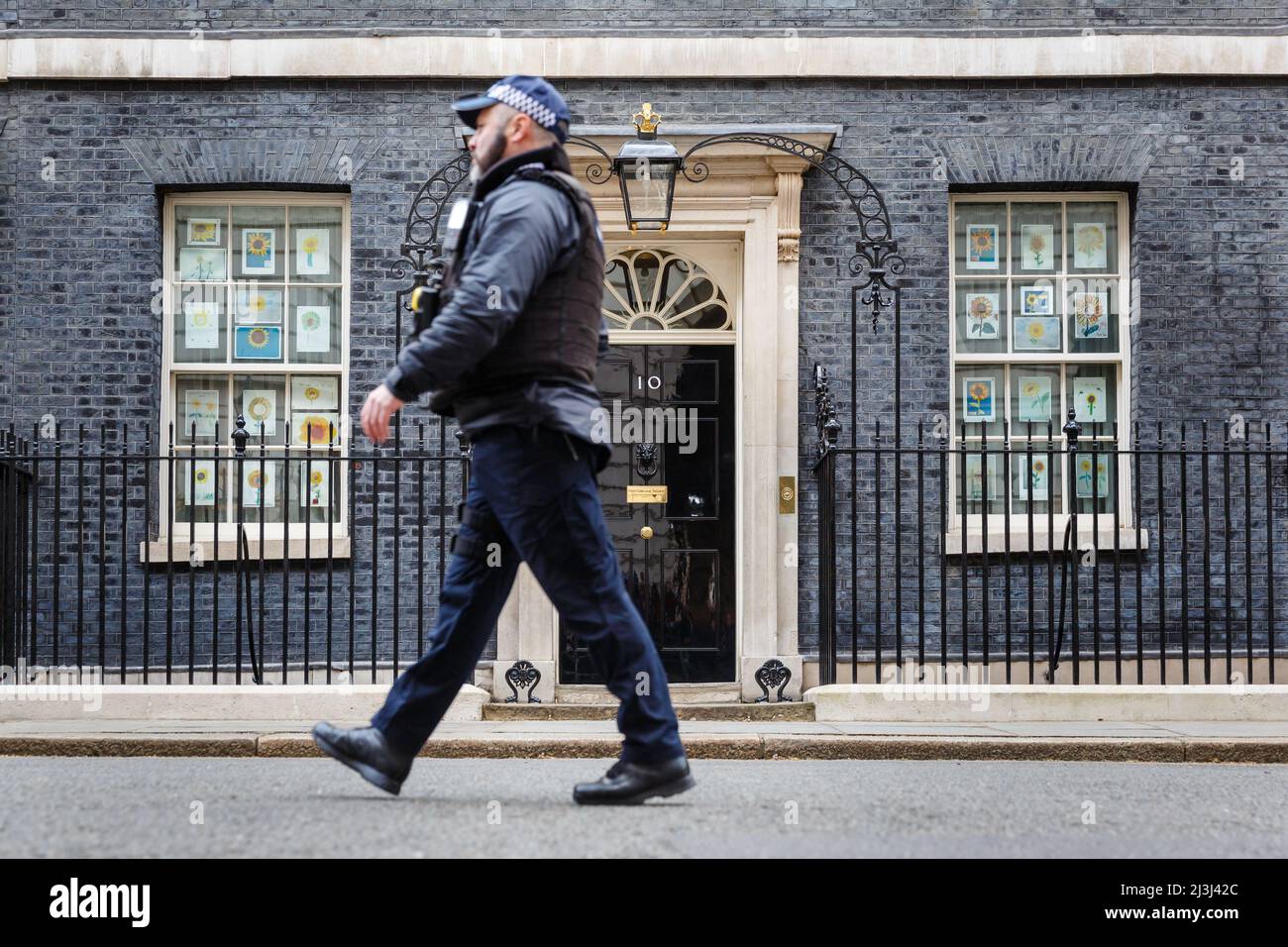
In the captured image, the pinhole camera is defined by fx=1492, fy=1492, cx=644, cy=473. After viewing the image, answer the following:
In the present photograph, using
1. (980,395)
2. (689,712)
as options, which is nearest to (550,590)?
(689,712)

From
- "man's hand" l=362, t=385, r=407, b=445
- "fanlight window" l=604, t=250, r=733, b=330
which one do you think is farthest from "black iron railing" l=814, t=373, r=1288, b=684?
"man's hand" l=362, t=385, r=407, b=445

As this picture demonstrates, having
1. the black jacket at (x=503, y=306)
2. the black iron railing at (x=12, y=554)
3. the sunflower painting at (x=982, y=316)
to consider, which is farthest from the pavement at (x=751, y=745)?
the sunflower painting at (x=982, y=316)

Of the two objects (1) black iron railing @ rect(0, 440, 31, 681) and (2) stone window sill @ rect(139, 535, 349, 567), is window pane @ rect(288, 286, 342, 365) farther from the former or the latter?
(1) black iron railing @ rect(0, 440, 31, 681)

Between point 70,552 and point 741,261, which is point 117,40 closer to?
point 70,552

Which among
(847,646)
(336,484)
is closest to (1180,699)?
(847,646)

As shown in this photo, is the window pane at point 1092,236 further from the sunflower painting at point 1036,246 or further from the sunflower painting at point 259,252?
the sunflower painting at point 259,252

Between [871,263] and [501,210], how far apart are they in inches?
216

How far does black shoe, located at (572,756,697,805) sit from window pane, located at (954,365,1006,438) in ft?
19.4

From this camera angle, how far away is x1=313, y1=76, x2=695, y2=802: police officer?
432 cm

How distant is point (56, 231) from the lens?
380 inches

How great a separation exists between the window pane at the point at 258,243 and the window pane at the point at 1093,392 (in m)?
5.26

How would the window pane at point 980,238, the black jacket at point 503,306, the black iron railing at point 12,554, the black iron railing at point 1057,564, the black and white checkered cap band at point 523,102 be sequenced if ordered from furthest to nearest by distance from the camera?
the window pane at point 980,238 → the black iron railing at point 1057,564 → the black iron railing at point 12,554 → the black and white checkered cap band at point 523,102 → the black jacket at point 503,306

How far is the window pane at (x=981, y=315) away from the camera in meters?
9.89

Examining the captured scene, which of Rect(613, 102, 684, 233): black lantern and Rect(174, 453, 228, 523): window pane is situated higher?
Rect(613, 102, 684, 233): black lantern
